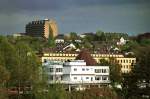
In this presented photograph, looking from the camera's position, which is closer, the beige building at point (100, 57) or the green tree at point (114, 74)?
the green tree at point (114, 74)

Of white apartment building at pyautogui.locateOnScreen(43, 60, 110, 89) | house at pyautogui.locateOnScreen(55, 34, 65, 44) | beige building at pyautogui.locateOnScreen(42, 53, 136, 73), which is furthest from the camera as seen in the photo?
house at pyautogui.locateOnScreen(55, 34, 65, 44)

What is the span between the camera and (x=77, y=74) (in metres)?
83.8

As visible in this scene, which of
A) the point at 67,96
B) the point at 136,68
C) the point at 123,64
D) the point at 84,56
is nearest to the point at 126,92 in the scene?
the point at 136,68

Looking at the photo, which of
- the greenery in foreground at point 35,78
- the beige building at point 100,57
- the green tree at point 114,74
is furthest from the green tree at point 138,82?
the beige building at point 100,57

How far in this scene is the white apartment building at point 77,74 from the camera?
82125mm

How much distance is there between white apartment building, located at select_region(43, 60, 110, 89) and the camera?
8212cm

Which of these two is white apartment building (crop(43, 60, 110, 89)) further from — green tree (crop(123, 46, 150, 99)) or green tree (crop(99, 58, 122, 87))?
green tree (crop(123, 46, 150, 99))

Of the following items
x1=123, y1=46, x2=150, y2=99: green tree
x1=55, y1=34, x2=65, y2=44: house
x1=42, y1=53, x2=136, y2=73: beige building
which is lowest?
x1=123, y1=46, x2=150, y2=99: green tree

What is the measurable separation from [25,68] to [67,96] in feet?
25.1

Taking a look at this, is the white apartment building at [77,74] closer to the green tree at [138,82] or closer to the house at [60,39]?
the green tree at [138,82]

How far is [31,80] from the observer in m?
69.8

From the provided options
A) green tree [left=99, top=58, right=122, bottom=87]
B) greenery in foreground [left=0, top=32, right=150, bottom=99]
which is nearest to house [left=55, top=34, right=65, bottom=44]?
green tree [left=99, top=58, right=122, bottom=87]

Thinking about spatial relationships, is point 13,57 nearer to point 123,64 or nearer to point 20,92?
point 20,92

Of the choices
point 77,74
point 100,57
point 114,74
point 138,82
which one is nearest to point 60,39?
point 100,57
